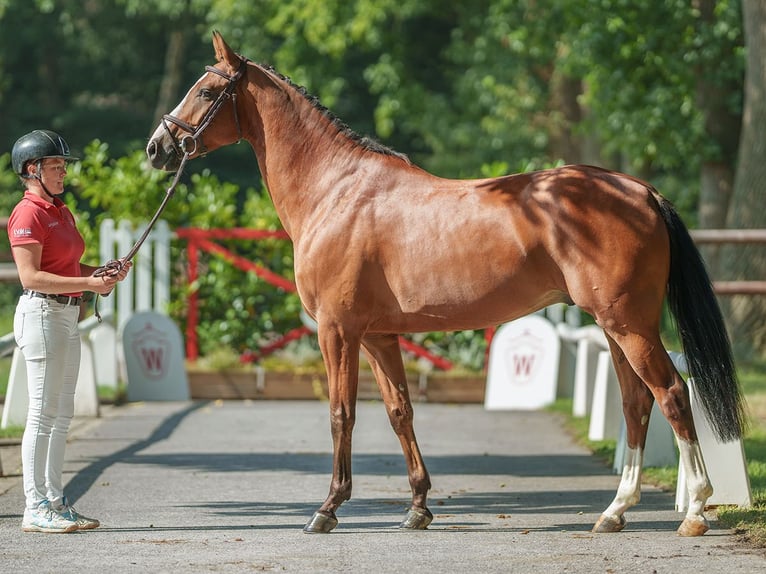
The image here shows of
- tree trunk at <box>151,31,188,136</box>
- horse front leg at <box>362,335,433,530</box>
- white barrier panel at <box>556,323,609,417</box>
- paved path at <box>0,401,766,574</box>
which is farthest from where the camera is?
tree trunk at <box>151,31,188,136</box>

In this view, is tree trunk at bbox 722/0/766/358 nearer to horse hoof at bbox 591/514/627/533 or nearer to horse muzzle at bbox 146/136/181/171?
horse hoof at bbox 591/514/627/533

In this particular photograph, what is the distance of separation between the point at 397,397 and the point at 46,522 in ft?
6.31

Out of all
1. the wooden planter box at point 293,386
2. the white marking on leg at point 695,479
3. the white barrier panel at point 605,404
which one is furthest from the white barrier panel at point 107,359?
the white marking on leg at point 695,479

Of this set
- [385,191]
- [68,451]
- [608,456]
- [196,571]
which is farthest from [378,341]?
[68,451]

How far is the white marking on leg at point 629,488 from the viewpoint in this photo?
21.4 feet

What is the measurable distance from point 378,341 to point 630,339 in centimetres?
140

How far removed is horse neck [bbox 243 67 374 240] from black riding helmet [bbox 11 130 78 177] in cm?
112

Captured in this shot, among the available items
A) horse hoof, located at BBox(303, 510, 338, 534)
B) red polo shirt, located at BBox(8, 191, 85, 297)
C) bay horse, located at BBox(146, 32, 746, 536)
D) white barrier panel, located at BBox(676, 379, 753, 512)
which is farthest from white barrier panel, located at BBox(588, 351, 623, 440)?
red polo shirt, located at BBox(8, 191, 85, 297)

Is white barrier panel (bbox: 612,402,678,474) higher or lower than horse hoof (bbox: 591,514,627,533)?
higher

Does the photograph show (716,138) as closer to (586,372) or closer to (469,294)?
(586,372)

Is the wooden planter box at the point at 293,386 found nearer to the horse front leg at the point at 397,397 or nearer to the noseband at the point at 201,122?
the horse front leg at the point at 397,397

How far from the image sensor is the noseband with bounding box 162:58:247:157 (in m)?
6.93

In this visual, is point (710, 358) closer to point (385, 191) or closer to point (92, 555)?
point (385, 191)

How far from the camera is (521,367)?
1262 cm
